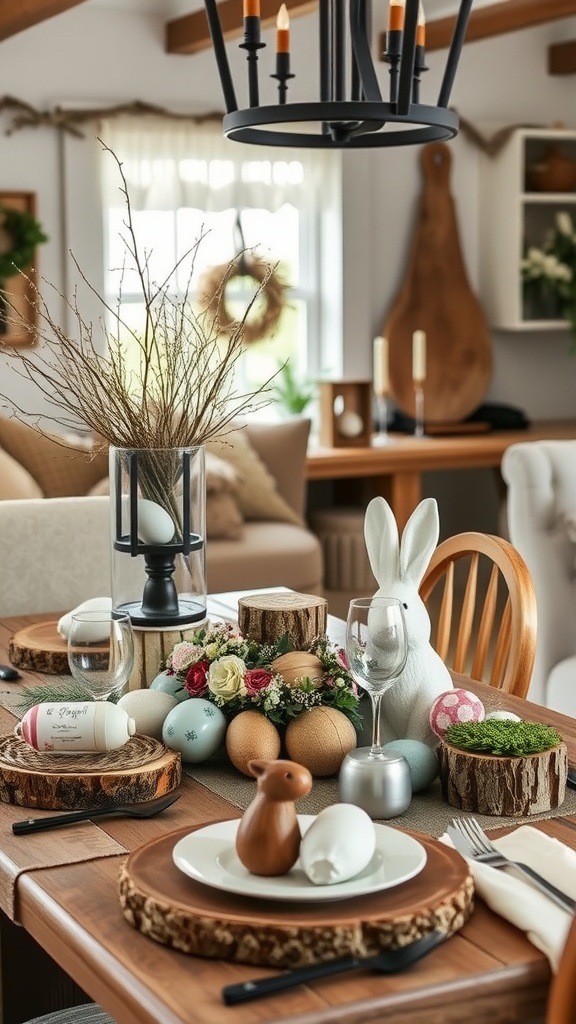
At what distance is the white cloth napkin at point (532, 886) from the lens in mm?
1123

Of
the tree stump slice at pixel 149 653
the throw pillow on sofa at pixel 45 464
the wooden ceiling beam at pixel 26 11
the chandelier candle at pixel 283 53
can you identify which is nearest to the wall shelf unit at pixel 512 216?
the throw pillow on sofa at pixel 45 464

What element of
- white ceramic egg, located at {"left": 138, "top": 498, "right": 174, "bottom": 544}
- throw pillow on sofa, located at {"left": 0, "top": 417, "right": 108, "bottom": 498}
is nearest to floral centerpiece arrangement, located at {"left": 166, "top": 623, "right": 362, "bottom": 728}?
white ceramic egg, located at {"left": 138, "top": 498, "right": 174, "bottom": 544}

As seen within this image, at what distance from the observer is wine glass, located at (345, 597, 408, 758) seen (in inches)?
57.2

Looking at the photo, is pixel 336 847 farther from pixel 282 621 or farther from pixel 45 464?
pixel 45 464

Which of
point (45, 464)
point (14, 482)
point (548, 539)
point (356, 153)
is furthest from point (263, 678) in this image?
point (356, 153)

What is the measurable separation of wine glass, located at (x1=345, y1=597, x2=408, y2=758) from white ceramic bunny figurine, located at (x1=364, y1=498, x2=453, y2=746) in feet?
0.49

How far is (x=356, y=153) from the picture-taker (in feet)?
18.5

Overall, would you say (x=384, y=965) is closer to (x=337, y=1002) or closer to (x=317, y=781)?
(x=337, y=1002)

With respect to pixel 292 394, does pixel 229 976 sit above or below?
below

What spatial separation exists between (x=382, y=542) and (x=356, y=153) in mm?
4287

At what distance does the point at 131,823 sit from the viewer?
4.70 ft

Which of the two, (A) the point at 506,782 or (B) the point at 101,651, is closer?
(A) the point at 506,782

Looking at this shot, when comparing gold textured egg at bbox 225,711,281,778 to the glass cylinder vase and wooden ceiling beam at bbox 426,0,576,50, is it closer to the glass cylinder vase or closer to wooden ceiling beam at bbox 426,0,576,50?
the glass cylinder vase

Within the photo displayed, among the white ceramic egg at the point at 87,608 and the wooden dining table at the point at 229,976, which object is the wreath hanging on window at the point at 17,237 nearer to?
the white ceramic egg at the point at 87,608
